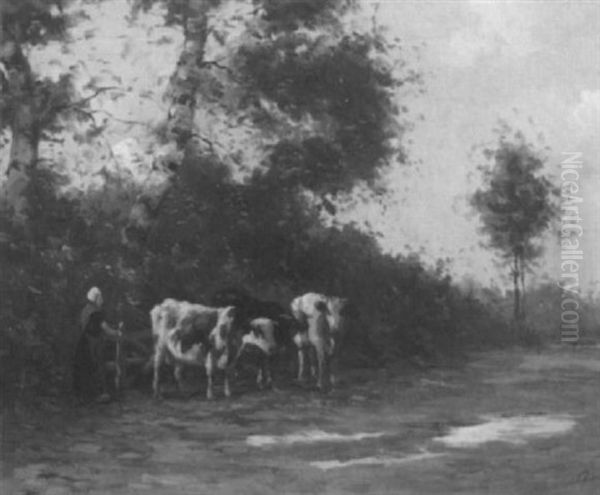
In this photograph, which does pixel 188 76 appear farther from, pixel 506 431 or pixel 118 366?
pixel 506 431

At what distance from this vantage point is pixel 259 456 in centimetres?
408

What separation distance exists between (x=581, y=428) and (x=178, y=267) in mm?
1710

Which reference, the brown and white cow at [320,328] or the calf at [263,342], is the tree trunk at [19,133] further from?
the brown and white cow at [320,328]

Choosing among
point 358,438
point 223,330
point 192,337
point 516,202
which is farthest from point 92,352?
point 516,202

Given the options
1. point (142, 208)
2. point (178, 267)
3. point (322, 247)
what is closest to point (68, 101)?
point (142, 208)

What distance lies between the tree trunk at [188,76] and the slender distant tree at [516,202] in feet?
3.96

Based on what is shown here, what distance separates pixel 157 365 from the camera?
4348 mm

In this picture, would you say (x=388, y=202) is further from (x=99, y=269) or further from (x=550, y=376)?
(x=99, y=269)

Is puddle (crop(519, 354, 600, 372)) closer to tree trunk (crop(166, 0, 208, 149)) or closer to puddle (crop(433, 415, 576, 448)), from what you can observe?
puddle (crop(433, 415, 576, 448))

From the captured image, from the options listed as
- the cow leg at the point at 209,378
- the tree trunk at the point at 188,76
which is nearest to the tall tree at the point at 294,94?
the tree trunk at the point at 188,76

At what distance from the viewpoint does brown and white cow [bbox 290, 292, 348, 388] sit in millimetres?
4312

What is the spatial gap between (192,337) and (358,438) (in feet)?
2.70

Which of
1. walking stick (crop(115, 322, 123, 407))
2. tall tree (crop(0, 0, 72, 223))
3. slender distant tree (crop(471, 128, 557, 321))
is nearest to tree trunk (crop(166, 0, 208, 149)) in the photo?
tall tree (crop(0, 0, 72, 223))

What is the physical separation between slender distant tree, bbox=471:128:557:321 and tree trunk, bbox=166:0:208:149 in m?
1.21
